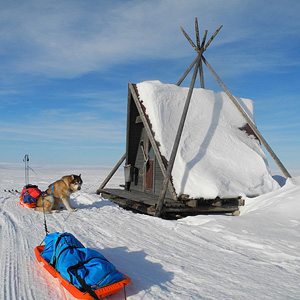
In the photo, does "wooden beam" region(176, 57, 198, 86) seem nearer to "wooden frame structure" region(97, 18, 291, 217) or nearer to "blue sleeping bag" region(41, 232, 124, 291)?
"wooden frame structure" region(97, 18, 291, 217)

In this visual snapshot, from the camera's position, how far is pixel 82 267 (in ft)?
10.2

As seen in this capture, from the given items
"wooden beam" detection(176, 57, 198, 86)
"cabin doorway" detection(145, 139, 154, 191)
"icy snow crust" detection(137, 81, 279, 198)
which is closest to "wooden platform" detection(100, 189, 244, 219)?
"icy snow crust" detection(137, 81, 279, 198)

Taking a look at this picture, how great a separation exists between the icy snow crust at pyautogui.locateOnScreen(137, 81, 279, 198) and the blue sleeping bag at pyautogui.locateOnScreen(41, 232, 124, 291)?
17.7 ft

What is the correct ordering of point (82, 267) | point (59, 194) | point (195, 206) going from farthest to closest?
point (59, 194), point (195, 206), point (82, 267)

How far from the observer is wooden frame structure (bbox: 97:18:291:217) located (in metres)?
8.22

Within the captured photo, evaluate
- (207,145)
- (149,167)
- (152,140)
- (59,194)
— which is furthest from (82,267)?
(149,167)

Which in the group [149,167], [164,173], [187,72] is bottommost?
[164,173]

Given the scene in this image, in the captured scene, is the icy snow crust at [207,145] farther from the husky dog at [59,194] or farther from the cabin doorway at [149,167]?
the husky dog at [59,194]

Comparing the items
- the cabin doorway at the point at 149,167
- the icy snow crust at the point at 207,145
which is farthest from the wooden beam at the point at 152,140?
the cabin doorway at the point at 149,167

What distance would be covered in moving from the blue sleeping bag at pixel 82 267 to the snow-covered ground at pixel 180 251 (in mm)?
247

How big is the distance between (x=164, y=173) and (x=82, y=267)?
18.3ft

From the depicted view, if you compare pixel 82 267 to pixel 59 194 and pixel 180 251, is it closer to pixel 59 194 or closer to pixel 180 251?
pixel 180 251

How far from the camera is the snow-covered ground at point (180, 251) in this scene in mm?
3252

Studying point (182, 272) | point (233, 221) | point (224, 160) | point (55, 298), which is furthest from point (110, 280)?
point (224, 160)
